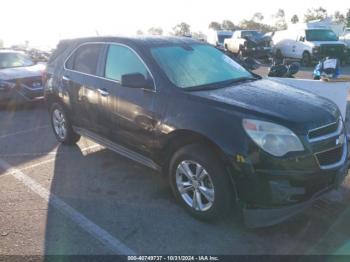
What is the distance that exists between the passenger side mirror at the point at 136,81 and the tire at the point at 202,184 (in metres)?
0.83

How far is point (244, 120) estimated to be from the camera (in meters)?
3.31

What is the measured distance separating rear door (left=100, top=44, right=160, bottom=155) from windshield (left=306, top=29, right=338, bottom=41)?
1810cm

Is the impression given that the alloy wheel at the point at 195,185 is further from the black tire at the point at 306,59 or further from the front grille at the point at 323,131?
the black tire at the point at 306,59

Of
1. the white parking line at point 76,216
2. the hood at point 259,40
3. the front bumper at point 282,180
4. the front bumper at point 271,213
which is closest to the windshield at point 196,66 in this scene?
the front bumper at point 282,180

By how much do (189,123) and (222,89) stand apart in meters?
0.64

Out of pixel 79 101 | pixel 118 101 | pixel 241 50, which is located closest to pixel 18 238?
pixel 118 101

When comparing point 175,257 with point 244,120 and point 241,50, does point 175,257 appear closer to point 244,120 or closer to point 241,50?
point 244,120

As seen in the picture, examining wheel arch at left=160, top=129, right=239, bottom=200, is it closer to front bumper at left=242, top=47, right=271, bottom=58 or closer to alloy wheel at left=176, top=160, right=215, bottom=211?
alloy wheel at left=176, top=160, right=215, bottom=211

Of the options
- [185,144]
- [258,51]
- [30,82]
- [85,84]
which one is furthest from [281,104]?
[258,51]

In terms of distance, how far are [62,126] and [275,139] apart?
3977mm

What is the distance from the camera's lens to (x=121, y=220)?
3.89m

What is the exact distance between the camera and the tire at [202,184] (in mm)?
3467

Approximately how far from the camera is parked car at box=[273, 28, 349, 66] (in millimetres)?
19594

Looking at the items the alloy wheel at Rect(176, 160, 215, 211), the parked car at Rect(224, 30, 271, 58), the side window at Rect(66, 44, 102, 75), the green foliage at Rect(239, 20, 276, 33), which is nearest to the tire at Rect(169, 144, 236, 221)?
the alloy wheel at Rect(176, 160, 215, 211)
